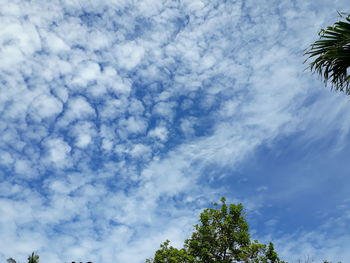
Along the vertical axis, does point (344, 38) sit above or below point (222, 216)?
below

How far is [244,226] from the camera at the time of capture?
24.9 m

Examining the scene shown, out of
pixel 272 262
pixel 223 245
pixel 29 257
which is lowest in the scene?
pixel 272 262

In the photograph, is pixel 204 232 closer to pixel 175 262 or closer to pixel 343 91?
pixel 175 262

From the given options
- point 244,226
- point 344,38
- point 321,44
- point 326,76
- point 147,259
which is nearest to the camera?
point 344,38

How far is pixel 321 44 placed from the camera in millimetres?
6855

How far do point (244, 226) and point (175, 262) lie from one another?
20.3 feet

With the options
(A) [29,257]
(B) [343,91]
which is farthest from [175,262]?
(B) [343,91]

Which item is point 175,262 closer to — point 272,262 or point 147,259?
point 147,259

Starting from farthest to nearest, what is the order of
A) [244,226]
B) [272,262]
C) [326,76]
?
[244,226] → [272,262] → [326,76]

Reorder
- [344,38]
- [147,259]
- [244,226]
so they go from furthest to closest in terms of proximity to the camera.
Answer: [147,259] < [244,226] < [344,38]

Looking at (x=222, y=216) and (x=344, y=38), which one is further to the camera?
(x=222, y=216)

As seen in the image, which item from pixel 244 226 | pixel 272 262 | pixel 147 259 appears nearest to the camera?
pixel 272 262

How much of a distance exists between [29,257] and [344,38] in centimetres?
2837

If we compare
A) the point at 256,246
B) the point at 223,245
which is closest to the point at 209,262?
the point at 223,245
